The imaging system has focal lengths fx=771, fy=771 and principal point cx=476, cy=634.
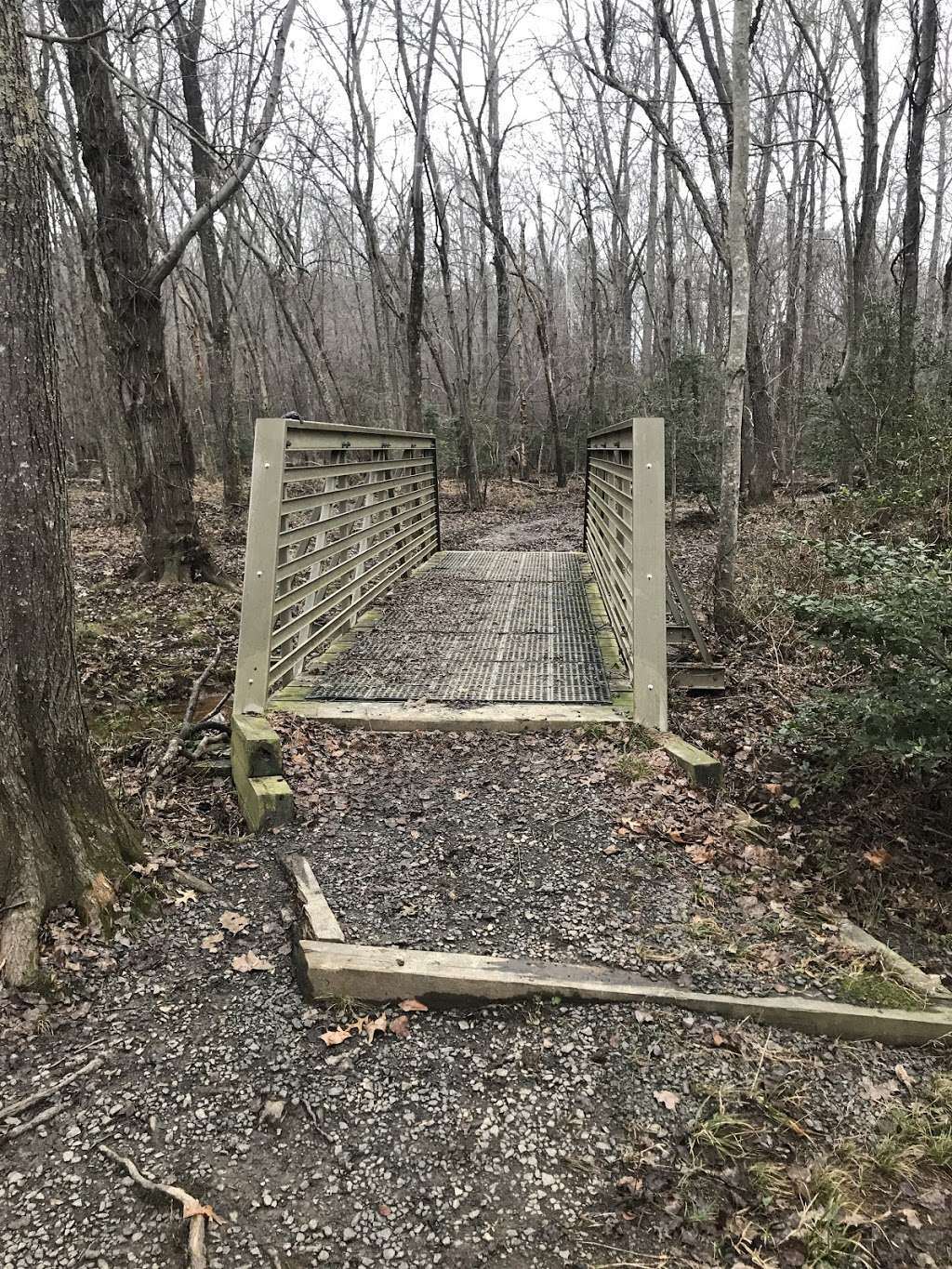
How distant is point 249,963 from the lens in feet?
8.65

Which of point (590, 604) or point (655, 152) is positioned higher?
point (655, 152)

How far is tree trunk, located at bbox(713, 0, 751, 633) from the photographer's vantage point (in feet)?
21.3

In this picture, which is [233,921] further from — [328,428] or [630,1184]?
[328,428]

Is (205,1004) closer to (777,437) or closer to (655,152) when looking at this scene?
(777,437)

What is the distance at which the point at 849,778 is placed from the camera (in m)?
3.99

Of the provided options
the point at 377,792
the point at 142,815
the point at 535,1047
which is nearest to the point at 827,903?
the point at 535,1047

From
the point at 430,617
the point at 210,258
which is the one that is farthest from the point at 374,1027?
the point at 210,258

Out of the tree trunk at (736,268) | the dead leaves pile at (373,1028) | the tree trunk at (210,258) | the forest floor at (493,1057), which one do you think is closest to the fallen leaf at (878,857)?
the forest floor at (493,1057)

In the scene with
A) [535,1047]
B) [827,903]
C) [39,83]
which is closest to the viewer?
[535,1047]

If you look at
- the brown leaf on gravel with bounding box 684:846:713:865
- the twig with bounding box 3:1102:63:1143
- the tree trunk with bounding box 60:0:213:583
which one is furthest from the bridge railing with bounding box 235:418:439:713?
the tree trunk with bounding box 60:0:213:583

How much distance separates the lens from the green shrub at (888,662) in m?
3.27

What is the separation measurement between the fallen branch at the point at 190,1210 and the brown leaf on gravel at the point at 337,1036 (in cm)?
54

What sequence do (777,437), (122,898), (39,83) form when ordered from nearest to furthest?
1. (122,898)
2. (39,83)
3. (777,437)

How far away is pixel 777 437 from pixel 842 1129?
57.1 feet
